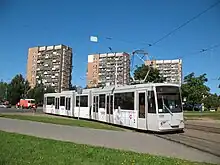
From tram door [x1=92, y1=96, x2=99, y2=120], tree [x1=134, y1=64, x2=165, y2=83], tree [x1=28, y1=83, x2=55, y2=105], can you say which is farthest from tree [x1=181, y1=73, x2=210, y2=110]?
tram door [x1=92, y1=96, x2=99, y2=120]

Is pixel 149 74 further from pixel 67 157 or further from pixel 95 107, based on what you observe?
pixel 67 157

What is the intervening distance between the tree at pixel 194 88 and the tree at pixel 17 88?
144ft

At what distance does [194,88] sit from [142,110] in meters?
62.2

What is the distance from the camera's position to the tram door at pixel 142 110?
746 inches

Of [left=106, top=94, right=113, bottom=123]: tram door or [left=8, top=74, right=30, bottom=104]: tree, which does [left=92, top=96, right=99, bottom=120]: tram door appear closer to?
[left=106, top=94, right=113, bottom=123]: tram door

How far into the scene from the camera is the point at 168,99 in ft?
61.2

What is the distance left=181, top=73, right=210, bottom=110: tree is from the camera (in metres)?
78.5

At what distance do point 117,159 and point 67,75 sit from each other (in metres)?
74.9

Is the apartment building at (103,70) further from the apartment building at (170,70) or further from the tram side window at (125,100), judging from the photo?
the tram side window at (125,100)

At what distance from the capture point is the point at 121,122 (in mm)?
22516

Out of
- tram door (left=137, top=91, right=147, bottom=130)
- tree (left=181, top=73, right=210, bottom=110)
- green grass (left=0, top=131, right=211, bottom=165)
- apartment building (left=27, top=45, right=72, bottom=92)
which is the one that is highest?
apartment building (left=27, top=45, right=72, bottom=92)

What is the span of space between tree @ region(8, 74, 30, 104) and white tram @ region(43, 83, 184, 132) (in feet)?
228

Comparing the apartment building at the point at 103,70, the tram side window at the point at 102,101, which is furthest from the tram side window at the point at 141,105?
the apartment building at the point at 103,70

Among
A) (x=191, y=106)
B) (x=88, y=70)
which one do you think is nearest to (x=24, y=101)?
(x=88, y=70)
